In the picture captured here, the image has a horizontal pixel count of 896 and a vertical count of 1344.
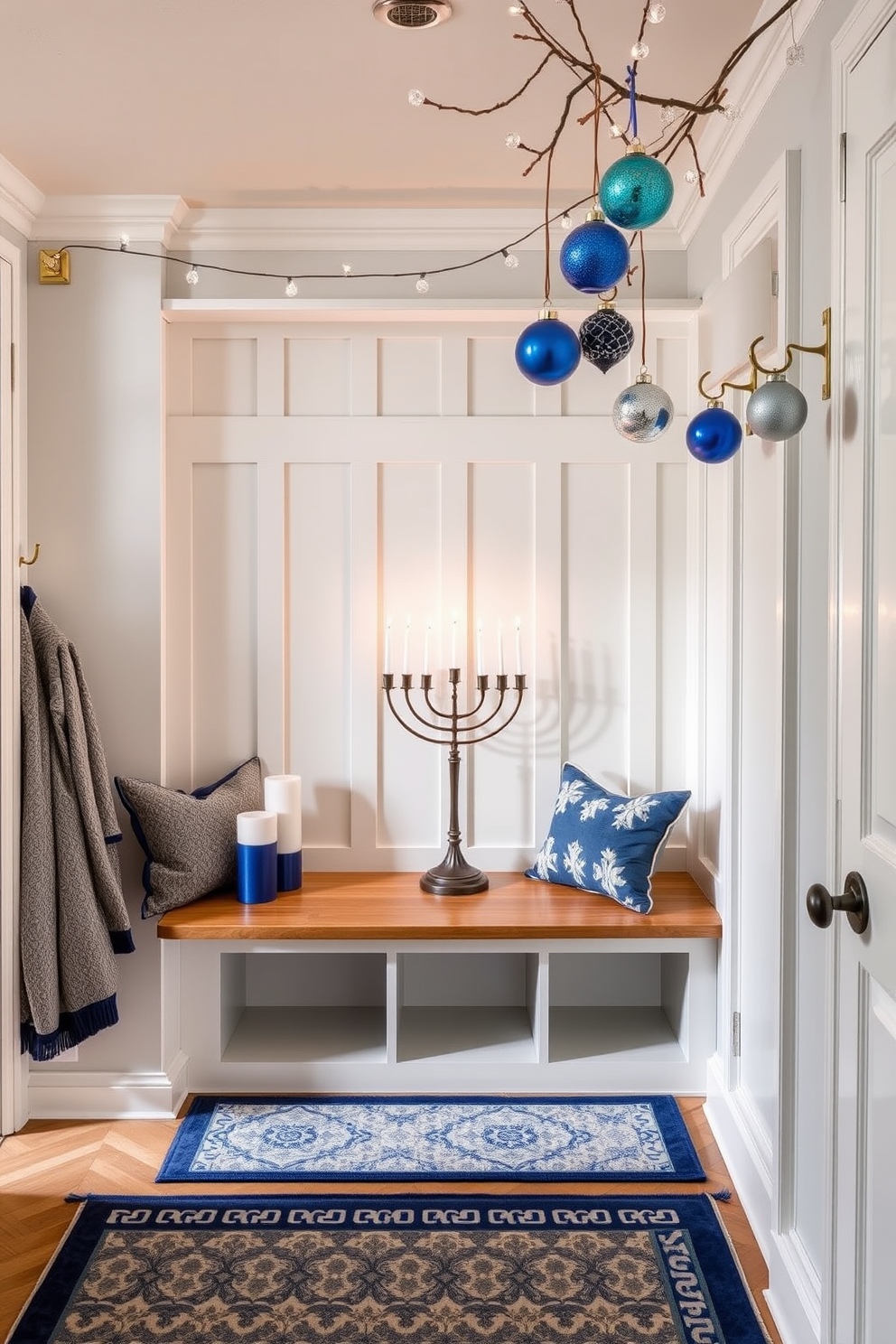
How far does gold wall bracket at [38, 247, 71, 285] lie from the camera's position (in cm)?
298

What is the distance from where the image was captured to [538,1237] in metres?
2.39

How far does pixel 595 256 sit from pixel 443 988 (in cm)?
258

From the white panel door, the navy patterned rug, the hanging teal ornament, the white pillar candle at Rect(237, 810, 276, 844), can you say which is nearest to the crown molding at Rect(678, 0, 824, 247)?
the white panel door

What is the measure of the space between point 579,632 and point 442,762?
60 centimetres

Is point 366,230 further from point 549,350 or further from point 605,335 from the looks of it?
point 549,350

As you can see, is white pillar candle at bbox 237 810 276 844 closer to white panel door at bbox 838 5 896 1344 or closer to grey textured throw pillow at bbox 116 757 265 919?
grey textured throw pillow at bbox 116 757 265 919

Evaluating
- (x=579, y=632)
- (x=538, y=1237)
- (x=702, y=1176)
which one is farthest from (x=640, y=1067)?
(x=579, y=632)

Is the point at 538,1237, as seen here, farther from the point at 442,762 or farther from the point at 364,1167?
the point at 442,762

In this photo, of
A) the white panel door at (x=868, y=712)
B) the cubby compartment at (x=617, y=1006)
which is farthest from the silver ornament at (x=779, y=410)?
the cubby compartment at (x=617, y=1006)

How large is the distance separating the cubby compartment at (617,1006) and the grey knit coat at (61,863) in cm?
132

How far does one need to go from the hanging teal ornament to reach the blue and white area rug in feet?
7.39

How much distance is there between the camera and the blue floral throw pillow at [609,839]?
299 centimetres

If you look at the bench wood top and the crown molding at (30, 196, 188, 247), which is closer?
the bench wood top

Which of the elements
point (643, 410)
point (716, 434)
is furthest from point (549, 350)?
point (716, 434)
